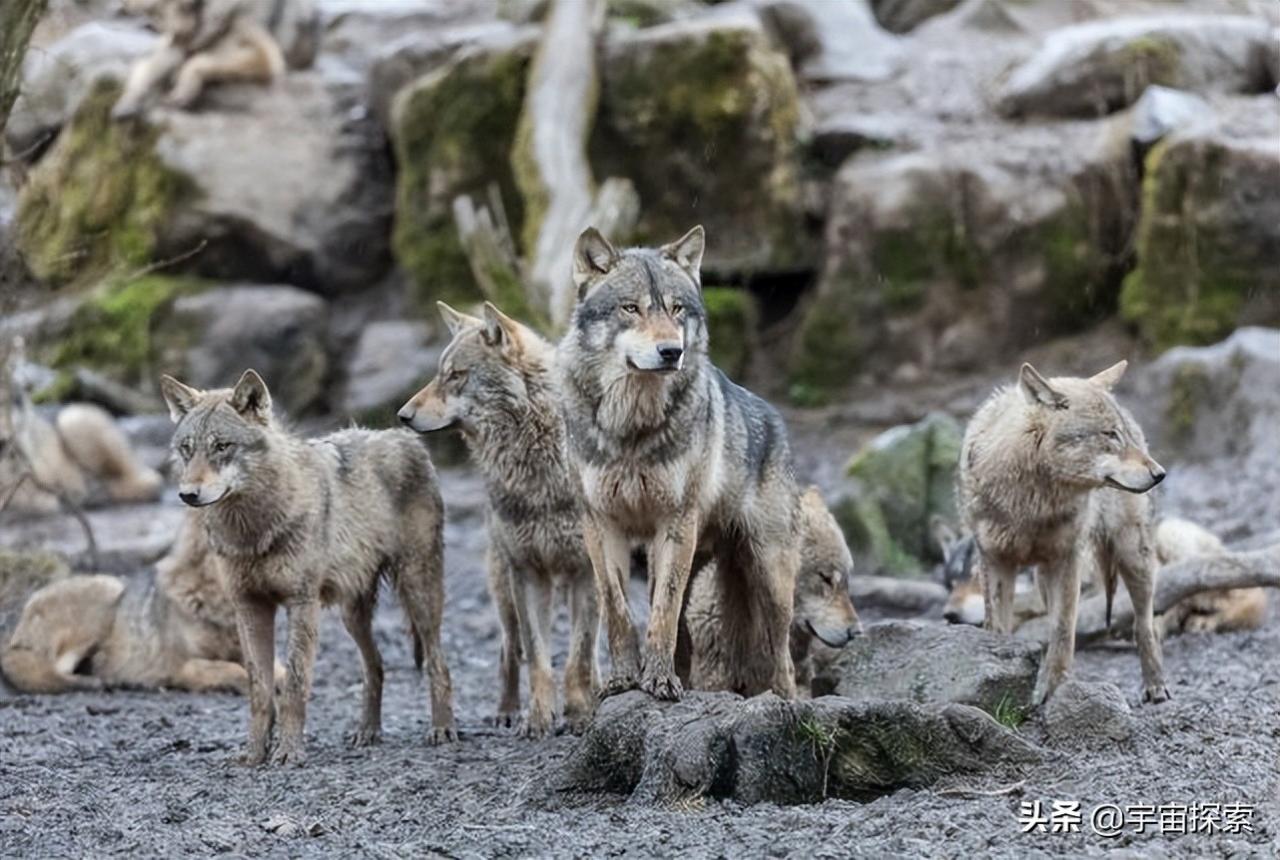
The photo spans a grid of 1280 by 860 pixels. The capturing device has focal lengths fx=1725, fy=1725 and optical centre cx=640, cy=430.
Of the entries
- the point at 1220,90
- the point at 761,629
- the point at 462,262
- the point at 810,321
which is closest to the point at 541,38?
the point at 462,262

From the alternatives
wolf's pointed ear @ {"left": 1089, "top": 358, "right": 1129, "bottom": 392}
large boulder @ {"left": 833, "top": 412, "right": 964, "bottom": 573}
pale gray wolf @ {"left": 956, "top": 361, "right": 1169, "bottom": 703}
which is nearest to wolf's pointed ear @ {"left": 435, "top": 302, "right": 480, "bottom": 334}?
pale gray wolf @ {"left": 956, "top": 361, "right": 1169, "bottom": 703}

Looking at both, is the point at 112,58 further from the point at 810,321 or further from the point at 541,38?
the point at 810,321

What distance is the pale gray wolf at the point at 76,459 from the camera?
50.4 feet

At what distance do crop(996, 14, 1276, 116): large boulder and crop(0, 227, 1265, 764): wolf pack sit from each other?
360 inches

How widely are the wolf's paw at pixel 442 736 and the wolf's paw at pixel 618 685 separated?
159cm

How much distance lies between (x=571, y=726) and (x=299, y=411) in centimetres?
1000

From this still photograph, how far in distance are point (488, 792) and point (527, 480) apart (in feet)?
6.56

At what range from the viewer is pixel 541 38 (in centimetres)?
1730

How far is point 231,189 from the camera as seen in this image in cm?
1825

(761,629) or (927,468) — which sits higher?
(761,629)

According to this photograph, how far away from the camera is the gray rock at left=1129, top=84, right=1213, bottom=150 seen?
1623 centimetres

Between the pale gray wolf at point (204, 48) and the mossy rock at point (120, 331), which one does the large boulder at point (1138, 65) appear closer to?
the pale gray wolf at point (204, 48)

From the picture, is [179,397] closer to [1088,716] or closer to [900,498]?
[1088,716]

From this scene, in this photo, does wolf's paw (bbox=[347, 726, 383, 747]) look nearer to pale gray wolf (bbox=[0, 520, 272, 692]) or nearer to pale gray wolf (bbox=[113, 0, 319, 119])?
pale gray wolf (bbox=[0, 520, 272, 692])
